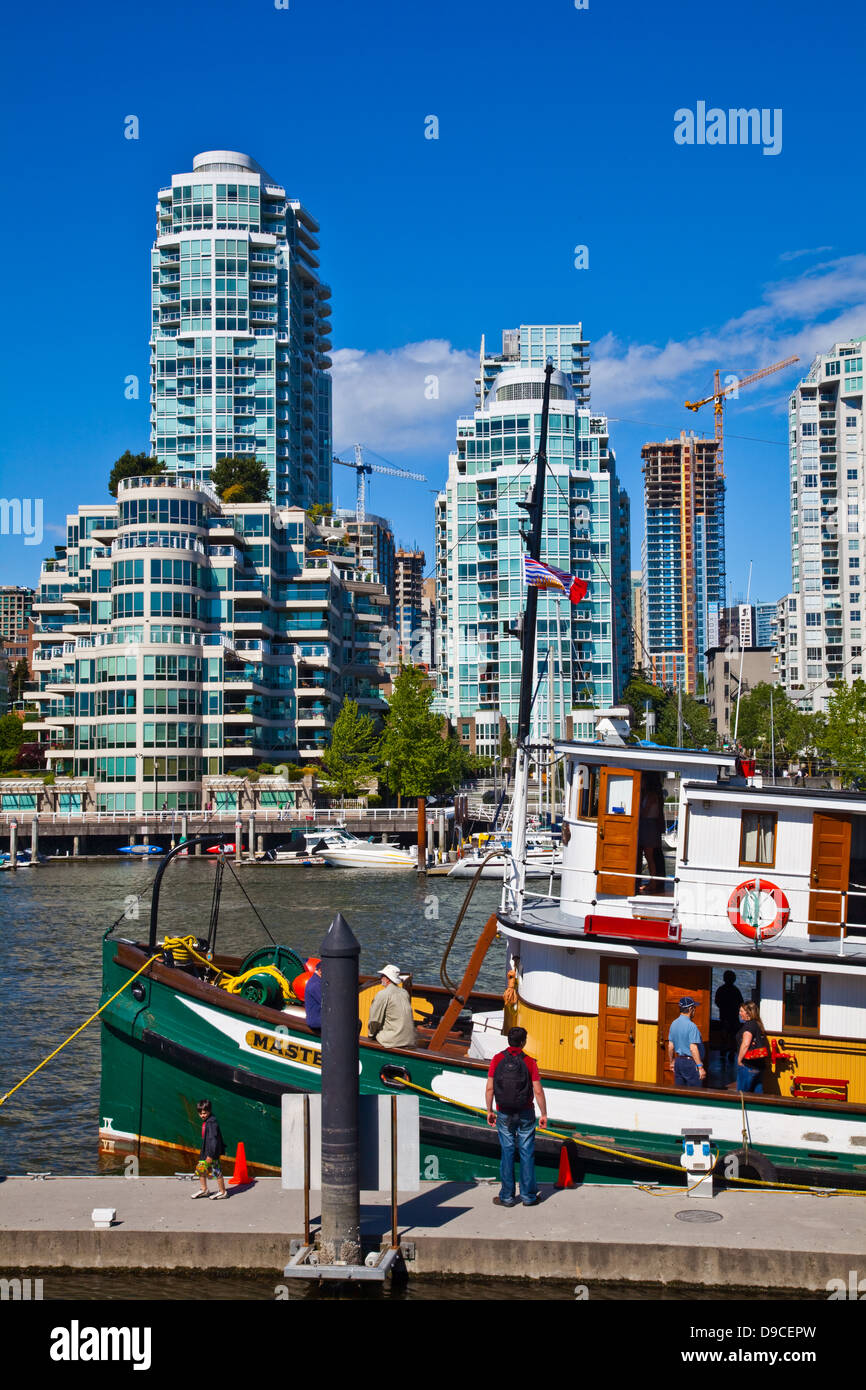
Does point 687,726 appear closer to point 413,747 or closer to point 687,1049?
point 413,747

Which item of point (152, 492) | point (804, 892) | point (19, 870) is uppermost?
point (152, 492)

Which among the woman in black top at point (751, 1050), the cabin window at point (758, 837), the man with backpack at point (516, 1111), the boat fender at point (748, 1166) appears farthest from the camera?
the cabin window at point (758, 837)

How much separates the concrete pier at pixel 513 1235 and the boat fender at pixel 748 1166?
101 centimetres

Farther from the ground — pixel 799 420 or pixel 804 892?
pixel 799 420

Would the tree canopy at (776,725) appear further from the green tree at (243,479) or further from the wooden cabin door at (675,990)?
the wooden cabin door at (675,990)

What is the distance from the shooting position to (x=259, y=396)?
13650cm

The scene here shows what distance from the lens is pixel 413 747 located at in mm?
92438

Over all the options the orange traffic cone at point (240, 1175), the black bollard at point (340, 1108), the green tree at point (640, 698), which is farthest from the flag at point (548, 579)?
the green tree at point (640, 698)

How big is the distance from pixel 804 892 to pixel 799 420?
13815cm

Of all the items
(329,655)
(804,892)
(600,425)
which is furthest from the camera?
(600,425)

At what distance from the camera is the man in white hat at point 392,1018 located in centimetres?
1697

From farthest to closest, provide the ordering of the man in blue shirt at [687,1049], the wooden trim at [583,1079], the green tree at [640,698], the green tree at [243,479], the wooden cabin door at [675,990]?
the green tree at [640,698], the green tree at [243,479], the wooden cabin door at [675,990], the man in blue shirt at [687,1049], the wooden trim at [583,1079]
